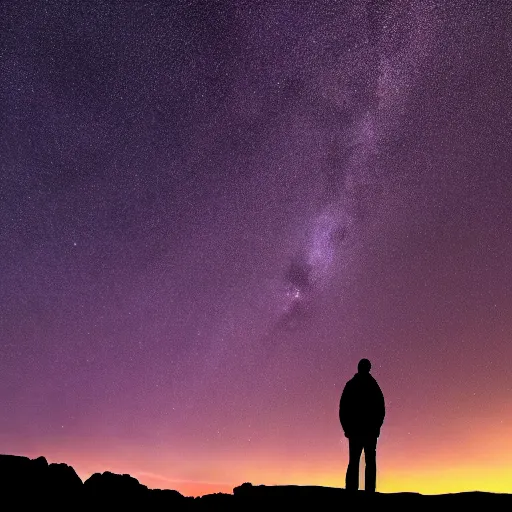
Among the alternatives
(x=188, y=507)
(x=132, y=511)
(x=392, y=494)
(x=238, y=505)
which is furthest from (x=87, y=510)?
(x=392, y=494)

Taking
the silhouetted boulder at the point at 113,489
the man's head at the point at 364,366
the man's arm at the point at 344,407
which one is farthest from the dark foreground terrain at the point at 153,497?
the man's head at the point at 364,366

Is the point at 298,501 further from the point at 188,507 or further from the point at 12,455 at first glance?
the point at 12,455

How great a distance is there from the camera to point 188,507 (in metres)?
9.28

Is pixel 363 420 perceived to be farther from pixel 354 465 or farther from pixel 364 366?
pixel 364 366

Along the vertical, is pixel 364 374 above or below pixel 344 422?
above

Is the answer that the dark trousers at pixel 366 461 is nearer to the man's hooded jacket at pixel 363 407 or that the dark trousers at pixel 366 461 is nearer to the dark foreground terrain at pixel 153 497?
the man's hooded jacket at pixel 363 407

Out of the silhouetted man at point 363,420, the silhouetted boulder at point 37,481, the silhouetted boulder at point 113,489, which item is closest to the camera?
the silhouetted man at point 363,420

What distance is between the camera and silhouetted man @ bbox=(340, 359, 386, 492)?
8.83 meters

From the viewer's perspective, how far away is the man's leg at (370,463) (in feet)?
Answer: 29.1

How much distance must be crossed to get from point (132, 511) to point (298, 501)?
12.8ft

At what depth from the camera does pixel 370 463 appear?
29.2 ft

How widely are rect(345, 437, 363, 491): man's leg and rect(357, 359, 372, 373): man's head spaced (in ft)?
4.25

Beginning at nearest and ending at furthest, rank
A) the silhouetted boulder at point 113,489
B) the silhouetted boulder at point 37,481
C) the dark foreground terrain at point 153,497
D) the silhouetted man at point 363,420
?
1. the dark foreground terrain at point 153,497
2. the silhouetted man at point 363,420
3. the silhouetted boulder at point 113,489
4. the silhouetted boulder at point 37,481

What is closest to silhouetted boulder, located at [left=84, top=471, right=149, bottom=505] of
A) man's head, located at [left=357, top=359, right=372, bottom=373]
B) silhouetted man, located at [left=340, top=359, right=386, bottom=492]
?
silhouetted man, located at [left=340, top=359, right=386, bottom=492]
